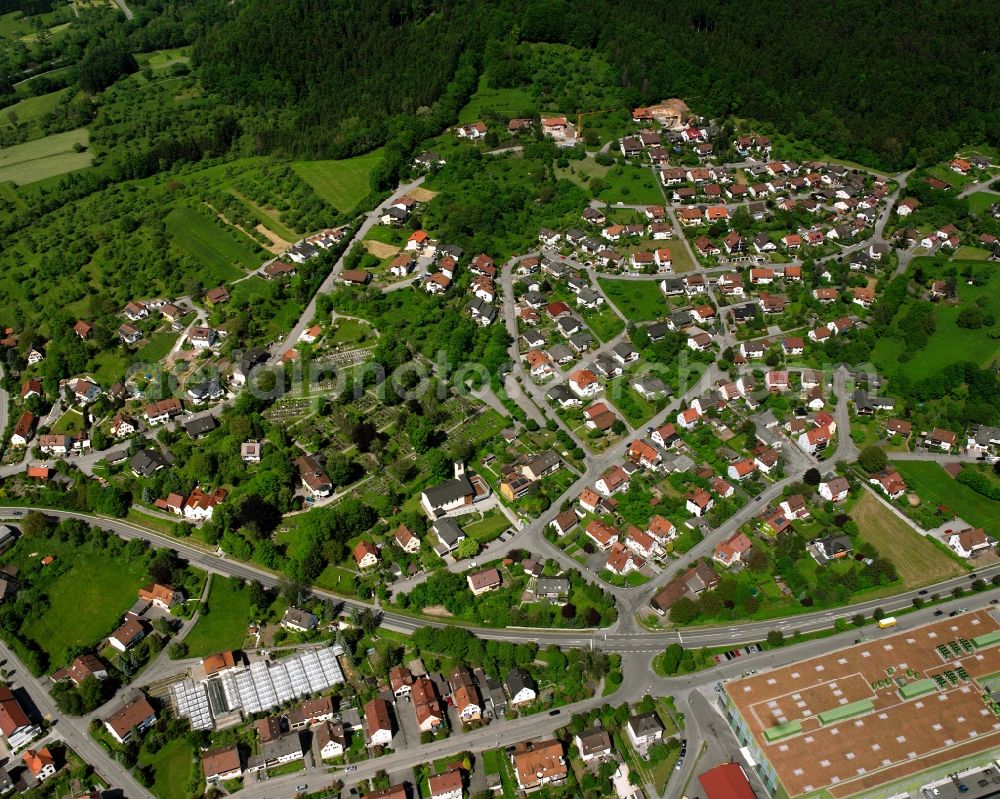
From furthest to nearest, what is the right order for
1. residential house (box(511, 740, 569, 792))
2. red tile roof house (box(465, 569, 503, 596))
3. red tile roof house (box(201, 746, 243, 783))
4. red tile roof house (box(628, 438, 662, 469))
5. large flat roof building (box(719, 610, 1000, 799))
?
red tile roof house (box(628, 438, 662, 469))
red tile roof house (box(465, 569, 503, 596))
red tile roof house (box(201, 746, 243, 783))
residential house (box(511, 740, 569, 792))
large flat roof building (box(719, 610, 1000, 799))

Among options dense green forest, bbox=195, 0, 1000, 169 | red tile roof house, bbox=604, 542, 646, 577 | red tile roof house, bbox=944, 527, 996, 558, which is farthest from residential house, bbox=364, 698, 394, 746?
dense green forest, bbox=195, 0, 1000, 169

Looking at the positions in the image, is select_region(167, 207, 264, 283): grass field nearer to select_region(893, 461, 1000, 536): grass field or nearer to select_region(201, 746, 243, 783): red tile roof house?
select_region(201, 746, 243, 783): red tile roof house

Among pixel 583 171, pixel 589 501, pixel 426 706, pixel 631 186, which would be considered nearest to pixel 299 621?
pixel 426 706

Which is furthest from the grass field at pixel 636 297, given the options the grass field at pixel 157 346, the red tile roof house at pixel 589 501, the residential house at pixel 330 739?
Result: the residential house at pixel 330 739

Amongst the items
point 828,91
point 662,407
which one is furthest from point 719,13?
point 662,407

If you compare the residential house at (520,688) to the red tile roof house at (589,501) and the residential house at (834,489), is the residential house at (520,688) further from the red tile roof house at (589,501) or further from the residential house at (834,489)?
the residential house at (834,489)

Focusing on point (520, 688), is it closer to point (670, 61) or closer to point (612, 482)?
point (612, 482)
